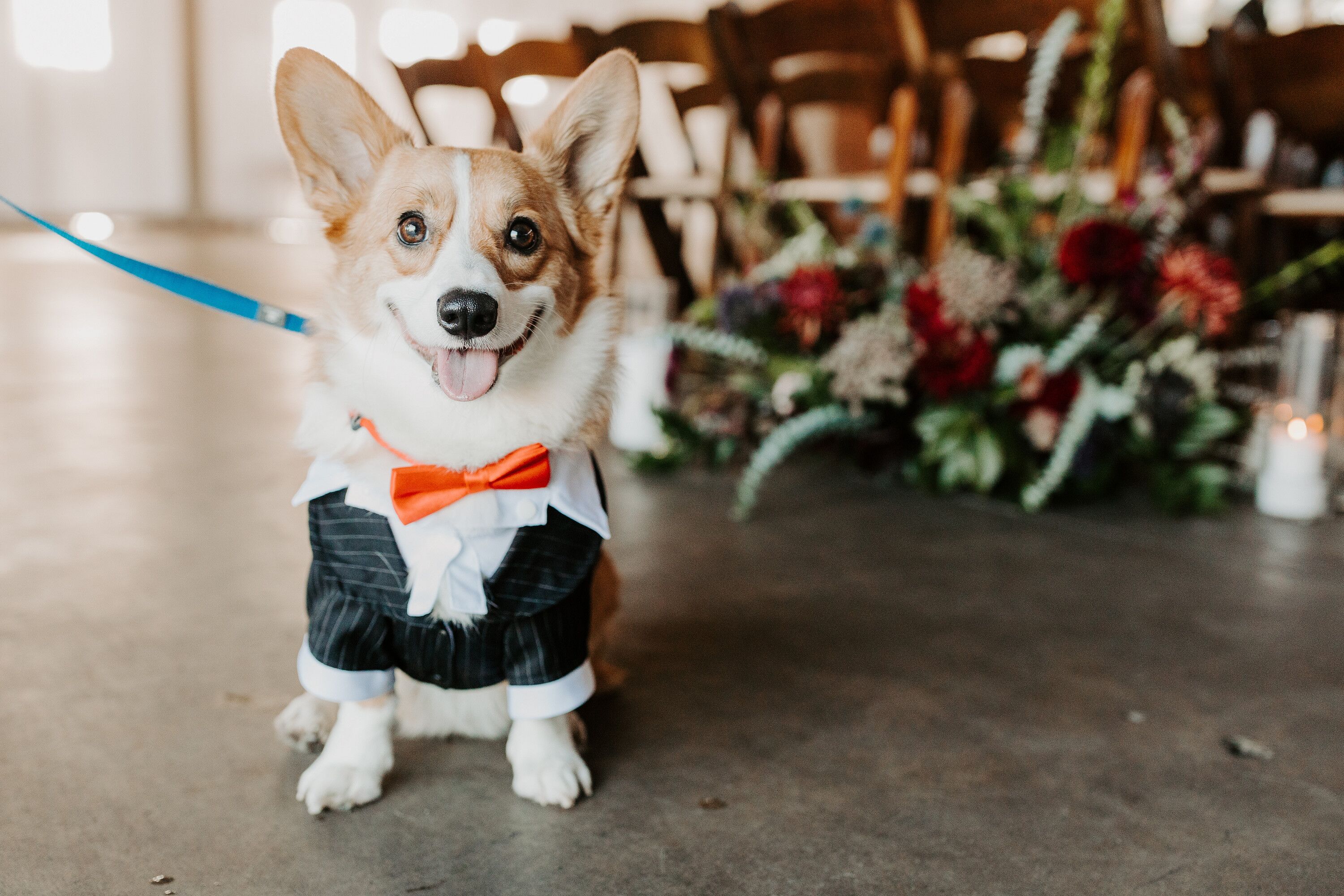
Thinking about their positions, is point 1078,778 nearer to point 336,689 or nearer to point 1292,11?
point 336,689

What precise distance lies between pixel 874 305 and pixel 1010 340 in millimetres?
360

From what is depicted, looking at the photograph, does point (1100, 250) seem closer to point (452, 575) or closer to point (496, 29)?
point (452, 575)

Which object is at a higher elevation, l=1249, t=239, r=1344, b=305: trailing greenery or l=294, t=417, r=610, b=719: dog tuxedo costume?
l=1249, t=239, r=1344, b=305: trailing greenery

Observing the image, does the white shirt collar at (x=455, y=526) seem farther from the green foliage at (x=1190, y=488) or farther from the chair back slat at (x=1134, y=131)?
the chair back slat at (x=1134, y=131)

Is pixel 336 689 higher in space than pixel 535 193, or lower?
lower

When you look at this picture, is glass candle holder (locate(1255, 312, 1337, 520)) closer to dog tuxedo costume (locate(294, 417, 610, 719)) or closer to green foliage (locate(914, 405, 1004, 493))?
green foliage (locate(914, 405, 1004, 493))

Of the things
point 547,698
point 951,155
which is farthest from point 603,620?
point 951,155

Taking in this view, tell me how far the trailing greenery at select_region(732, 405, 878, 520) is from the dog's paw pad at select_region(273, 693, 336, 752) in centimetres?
128

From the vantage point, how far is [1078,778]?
1330 millimetres

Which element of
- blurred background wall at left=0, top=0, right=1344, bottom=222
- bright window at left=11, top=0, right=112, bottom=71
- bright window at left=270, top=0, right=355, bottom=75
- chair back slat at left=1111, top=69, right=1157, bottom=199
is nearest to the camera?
chair back slat at left=1111, top=69, right=1157, bottom=199

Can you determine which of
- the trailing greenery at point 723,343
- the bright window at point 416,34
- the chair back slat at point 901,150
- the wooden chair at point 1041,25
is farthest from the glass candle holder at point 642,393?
the bright window at point 416,34

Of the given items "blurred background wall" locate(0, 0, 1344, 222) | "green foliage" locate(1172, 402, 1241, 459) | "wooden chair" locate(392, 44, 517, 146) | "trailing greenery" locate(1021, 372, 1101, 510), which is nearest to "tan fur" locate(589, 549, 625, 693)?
"trailing greenery" locate(1021, 372, 1101, 510)

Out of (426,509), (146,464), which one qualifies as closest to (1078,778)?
(426,509)

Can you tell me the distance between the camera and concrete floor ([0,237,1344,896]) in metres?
1.12
